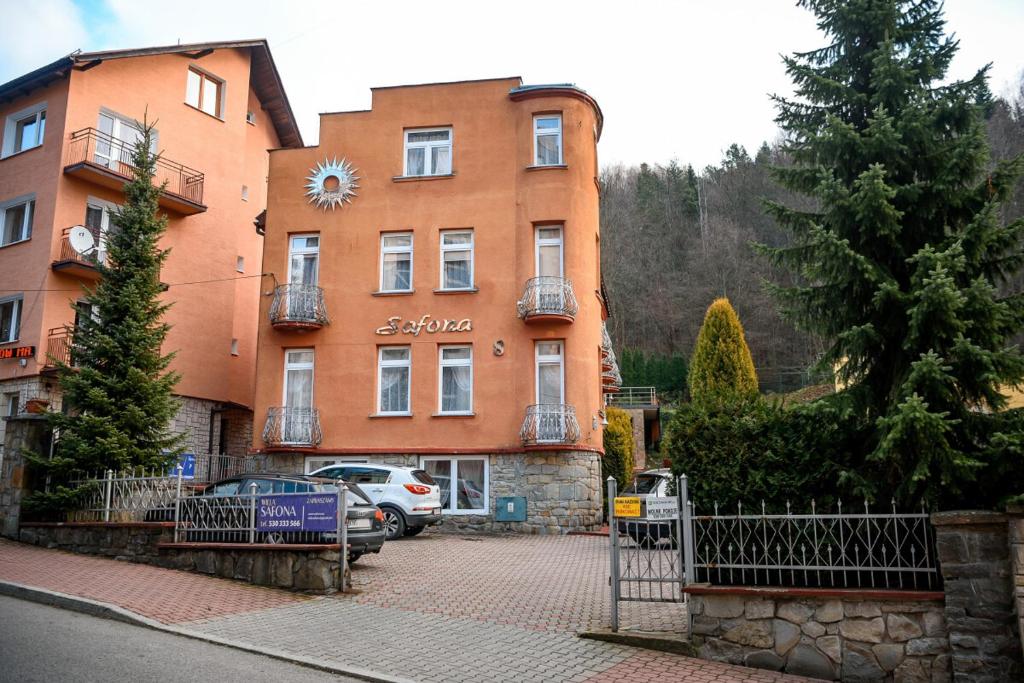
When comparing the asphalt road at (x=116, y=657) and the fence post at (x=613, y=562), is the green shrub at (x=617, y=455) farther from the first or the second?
the asphalt road at (x=116, y=657)

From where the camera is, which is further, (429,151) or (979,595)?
(429,151)

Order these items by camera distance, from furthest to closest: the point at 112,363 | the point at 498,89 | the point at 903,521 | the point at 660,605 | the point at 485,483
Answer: the point at 498,89, the point at 485,483, the point at 112,363, the point at 660,605, the point at 903,521

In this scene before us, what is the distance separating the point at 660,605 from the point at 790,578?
9.06ft

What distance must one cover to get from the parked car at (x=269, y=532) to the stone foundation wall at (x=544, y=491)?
7.83 m

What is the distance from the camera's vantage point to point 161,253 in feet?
58.9

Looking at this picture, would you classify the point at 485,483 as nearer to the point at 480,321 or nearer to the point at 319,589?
the point at 480,321

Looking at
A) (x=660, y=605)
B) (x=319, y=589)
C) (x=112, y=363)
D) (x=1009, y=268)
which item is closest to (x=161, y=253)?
(x=112, y=363)

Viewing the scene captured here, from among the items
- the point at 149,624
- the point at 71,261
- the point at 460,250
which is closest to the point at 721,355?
the point at 460,250

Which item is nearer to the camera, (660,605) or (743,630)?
(743,630)

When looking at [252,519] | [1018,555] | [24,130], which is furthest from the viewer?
[24,130]

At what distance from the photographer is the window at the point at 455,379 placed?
22.8 metres

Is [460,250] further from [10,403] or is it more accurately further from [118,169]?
[10,403]

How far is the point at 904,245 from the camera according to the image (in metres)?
9.38

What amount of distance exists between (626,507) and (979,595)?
3.61 metres
